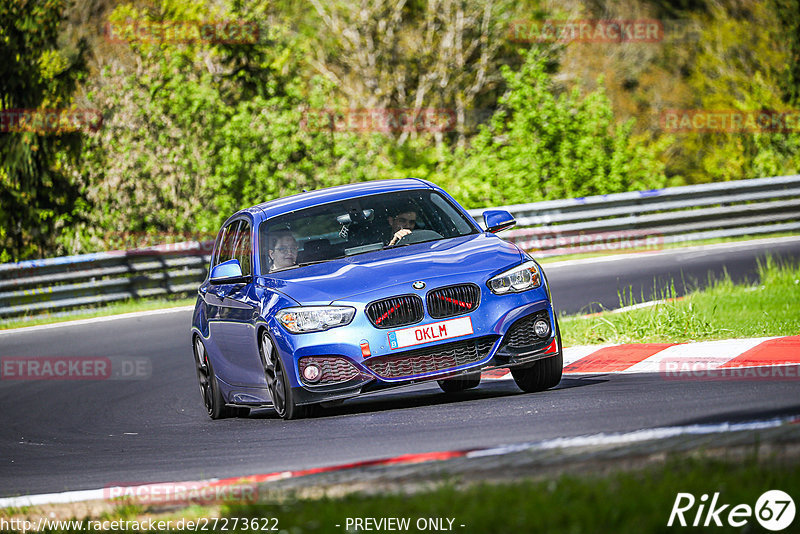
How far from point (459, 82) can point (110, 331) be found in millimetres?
23713

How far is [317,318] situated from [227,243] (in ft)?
9.06

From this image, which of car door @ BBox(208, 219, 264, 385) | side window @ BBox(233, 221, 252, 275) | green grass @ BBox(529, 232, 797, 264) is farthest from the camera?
green grass @ BBox(529, 232, 797, 264)

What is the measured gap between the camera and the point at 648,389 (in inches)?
303

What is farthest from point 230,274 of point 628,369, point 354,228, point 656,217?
point 656,217

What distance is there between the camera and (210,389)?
379 inches

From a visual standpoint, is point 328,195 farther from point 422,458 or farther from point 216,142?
point 216,142

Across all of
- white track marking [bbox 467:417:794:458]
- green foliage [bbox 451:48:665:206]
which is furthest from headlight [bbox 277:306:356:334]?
green foliage [bbox 451:48:665:206]

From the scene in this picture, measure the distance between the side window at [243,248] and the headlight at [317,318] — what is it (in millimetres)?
1305

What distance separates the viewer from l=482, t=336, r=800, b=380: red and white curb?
853cm

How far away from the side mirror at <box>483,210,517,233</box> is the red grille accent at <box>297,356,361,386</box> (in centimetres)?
188

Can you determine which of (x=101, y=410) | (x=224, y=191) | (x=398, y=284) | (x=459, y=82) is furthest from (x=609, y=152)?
(x=398, y=284)

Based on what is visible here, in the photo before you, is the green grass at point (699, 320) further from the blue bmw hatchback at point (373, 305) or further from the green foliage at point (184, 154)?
the green foliage at point (184, 154)

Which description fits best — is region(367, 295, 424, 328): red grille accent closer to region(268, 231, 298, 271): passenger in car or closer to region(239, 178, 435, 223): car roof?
region(268, 231, 298, 271): passenger in car

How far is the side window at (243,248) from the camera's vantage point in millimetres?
9172
